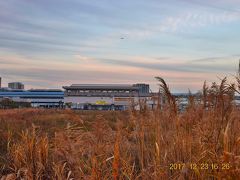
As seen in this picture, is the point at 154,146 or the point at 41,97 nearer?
the point at 154,146

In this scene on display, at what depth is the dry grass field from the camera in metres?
4.60

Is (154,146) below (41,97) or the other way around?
below

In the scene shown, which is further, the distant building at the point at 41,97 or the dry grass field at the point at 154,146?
the distant building at the point at 41,97

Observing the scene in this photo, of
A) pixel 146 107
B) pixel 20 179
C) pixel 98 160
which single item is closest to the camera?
pixel 98 160

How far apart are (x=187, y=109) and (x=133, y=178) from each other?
151 cm

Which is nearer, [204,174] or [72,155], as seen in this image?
[204,174]

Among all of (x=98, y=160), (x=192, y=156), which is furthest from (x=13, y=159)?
(x=192, y=156)

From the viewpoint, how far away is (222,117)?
4844mm

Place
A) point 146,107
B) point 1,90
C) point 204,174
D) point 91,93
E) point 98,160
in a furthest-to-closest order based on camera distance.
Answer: point 1,90 → point 91,93 → point 146,107 → point 98,160 → point 204,174

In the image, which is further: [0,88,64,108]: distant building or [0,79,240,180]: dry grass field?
[0,88,64,108]: distant building

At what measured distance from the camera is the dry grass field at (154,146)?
181 inches

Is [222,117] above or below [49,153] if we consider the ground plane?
above

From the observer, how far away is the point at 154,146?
5.60 m

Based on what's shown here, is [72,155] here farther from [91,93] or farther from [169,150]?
[91,93]
